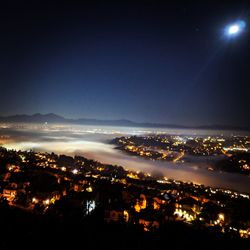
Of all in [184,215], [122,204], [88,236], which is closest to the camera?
[88,236]

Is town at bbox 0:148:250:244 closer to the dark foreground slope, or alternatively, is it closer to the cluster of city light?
the cluster of city light

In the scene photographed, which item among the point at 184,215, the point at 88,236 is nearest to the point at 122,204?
the point at 184,215

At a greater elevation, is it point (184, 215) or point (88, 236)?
point (88, 236)

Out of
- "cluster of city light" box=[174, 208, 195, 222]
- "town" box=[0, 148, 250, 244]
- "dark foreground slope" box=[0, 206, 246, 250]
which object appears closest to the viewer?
"dark foreground slope" box=[0, 206, 246, 250]

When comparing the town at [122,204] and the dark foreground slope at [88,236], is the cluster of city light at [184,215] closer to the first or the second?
the town at [122,204]

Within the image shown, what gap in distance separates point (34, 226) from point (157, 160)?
31.1 m

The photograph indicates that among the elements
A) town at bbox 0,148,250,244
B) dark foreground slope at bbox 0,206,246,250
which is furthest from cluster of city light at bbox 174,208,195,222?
dark foreground slope at bbox 0,206,246,250

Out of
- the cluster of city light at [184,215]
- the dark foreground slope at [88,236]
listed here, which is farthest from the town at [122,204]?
the dark foreground slope at [88,236]

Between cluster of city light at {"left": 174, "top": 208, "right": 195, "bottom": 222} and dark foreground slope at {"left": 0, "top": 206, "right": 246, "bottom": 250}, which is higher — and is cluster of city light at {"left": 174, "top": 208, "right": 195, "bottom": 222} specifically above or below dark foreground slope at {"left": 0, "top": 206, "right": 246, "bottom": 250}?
below

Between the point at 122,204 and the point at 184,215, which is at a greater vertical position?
the point at 122,204

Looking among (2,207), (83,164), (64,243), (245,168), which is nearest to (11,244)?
(64,243)

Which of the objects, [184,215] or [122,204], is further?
[184,215]

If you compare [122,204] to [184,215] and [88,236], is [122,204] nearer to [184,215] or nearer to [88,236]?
[184,215]

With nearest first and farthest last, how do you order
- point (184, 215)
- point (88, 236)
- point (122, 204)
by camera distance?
1. point (88, 236)
2. point (122, 204)
3. point (184, 215)
